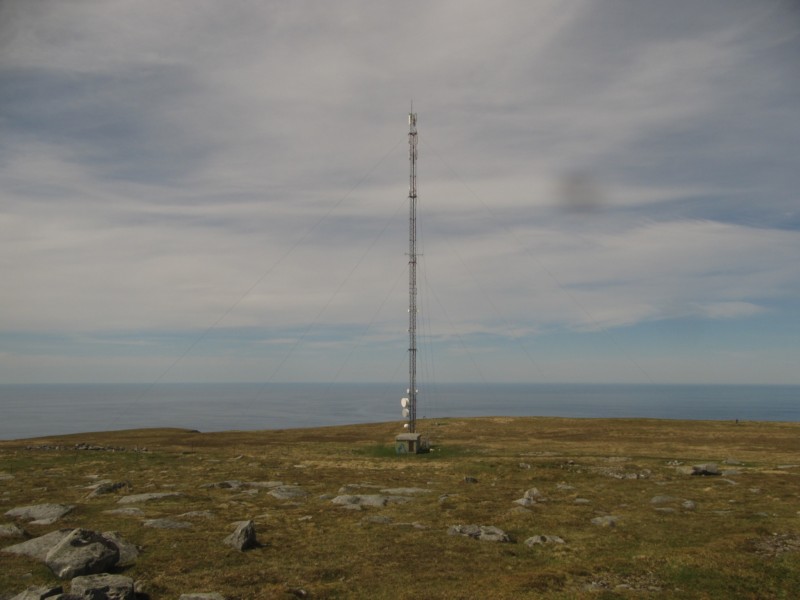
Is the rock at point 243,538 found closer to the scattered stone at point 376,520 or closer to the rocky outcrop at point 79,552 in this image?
the rocky outcrop at point 79,552

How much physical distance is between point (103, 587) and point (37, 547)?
19.4 ft

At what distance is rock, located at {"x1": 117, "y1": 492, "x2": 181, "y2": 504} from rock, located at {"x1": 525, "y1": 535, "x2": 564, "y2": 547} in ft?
57.9

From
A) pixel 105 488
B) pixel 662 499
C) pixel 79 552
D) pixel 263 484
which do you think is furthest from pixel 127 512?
pixel 662 499

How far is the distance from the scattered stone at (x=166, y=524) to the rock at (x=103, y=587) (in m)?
6.47

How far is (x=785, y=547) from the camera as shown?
18.0 metres

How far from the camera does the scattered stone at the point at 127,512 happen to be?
73.4ft

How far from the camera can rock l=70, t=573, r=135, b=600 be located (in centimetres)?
1222

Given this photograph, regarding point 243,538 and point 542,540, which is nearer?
point 243,538

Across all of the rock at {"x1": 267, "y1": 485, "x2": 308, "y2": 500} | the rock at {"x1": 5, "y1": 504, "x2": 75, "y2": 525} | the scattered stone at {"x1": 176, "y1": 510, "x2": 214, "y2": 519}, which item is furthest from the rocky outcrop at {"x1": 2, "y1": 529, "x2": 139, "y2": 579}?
the rock at {"x1": 267, "y1": 485, "x2": 308, "y2": 500}

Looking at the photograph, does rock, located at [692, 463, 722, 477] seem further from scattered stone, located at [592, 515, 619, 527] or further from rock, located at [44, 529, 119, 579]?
rock, located at [44, 529, 119, 579]

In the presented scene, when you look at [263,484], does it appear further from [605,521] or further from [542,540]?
[605,521]

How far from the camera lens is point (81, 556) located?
15.0 m

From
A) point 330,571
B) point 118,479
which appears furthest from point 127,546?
point 118,479

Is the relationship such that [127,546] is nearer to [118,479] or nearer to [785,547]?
[118,479]
